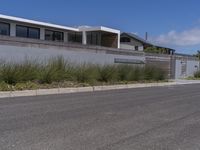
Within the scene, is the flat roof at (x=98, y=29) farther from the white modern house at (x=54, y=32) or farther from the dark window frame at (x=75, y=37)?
the dark window frame at (x=75, y=37)

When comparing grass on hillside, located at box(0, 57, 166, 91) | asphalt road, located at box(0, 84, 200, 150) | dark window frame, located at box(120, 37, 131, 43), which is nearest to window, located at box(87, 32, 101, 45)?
dark window frame, located at box(120, 37, 131, 43)

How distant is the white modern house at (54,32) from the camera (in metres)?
32.1

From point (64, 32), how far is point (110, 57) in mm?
12623

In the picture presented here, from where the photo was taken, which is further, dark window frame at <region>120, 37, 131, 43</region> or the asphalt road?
dark window frame at <region>120, 37, 131, 43</region>

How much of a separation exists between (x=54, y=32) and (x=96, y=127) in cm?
3041

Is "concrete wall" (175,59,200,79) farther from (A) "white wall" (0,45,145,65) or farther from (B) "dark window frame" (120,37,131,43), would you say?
(A) "white wall" (0,45,145,65)

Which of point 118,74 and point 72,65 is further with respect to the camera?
point 118,74


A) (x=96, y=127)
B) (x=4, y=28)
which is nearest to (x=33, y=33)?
(x=4, y=28)

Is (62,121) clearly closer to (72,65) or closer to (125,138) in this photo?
(125,138)

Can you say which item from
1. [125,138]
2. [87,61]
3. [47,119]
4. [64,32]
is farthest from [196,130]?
[64,32]

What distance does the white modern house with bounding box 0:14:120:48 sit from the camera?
Answer: 32094 mm


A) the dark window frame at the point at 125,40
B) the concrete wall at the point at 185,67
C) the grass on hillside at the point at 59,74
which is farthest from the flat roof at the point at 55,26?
the grass on hillside at the point at 59,74

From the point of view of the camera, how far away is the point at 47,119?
9.12m

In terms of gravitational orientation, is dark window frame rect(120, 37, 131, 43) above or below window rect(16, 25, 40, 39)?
above
